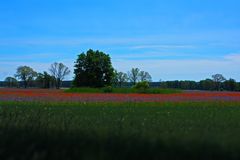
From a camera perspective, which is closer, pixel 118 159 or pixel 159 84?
pixel 118 159

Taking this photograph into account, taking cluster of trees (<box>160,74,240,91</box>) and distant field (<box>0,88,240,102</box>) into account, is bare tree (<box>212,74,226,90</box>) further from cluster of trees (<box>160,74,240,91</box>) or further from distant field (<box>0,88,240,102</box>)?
distant field (<box>0,88,240,102</box>)

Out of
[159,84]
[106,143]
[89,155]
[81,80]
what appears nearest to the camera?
[89,155]

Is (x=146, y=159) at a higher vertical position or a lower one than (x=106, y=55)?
lower

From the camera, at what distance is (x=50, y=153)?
6.47 metres

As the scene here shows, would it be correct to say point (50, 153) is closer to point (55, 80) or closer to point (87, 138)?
point (87, 138)

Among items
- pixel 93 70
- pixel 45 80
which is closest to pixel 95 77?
pixel 93 70

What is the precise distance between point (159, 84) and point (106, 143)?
423 feet

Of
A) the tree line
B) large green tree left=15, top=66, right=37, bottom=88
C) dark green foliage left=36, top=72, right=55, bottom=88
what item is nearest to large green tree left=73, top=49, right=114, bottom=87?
the tree line

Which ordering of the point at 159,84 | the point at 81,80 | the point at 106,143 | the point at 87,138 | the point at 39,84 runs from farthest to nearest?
the point at 159,84
the point at 39,84
the point at 81,80
the point at 87,138
the point at 106,143

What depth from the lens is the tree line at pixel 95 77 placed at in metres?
89.5

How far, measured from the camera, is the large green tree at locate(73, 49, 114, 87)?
291 ft

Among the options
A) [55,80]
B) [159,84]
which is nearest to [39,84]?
[55,80]

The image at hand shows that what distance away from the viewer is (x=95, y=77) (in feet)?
291

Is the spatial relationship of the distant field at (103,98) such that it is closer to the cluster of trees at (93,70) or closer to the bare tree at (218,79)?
the cluster of trees at (93,70)
